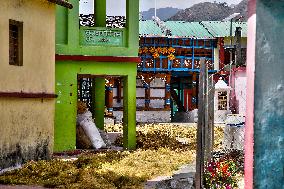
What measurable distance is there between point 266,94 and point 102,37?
38.8 ft

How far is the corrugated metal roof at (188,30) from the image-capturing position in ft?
125

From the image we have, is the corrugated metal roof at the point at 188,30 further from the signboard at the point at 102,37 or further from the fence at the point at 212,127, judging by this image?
the signboard at the point at 102,37

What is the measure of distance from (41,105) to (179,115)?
2500cm

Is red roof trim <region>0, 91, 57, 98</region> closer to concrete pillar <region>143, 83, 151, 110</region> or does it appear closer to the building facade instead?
the building facade

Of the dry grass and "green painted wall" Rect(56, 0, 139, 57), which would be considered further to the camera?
"green painted wall" Rect(56, 0, 139, 57)

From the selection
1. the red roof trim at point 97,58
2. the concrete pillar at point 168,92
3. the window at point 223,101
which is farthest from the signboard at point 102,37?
the concrete pillar at point 168,92

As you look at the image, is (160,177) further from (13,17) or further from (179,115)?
(179,115)

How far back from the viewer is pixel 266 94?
4594 mm

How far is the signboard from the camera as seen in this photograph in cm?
1593

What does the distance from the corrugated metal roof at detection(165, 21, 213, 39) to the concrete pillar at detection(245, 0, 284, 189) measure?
32.9m

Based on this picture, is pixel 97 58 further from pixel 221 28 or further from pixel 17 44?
pixel 221 28

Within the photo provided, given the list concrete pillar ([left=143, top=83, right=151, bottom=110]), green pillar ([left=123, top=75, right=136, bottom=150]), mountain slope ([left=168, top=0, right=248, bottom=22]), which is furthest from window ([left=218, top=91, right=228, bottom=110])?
mountain slope ([left=168, top=0, right=248, bottom=22])

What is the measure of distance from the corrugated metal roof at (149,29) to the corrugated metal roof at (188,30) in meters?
1.16

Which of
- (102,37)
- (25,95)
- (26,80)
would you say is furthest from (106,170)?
(102,37)
